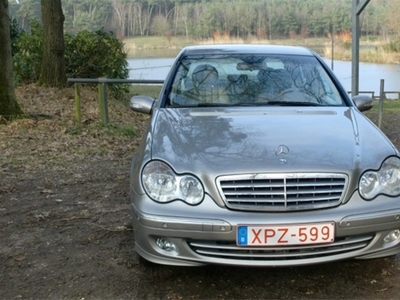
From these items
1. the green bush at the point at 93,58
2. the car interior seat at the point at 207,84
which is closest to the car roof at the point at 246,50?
the car interior seat at the point at 207,84

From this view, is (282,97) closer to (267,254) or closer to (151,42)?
(267,254)

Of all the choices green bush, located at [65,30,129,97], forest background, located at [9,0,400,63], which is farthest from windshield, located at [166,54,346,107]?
green bush, located at [65,30,129,97]

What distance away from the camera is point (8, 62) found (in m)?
8.41

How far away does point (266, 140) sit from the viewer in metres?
3.26

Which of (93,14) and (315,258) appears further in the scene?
(93,14)

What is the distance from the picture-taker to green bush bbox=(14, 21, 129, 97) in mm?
12555

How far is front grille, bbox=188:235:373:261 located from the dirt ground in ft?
0.91

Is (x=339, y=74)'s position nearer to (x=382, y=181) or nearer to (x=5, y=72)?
(x=5, y=72)

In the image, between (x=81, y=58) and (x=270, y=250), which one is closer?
(x=270, y=250)

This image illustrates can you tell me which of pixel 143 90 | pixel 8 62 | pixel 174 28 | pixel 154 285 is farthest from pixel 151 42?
pixel 154 285

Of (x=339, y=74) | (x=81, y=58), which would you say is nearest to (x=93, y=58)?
(x=81, y=58)

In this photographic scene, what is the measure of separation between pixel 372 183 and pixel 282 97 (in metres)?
1.36

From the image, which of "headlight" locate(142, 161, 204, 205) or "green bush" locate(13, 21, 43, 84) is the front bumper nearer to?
"headlight" locate(142, 161, 204, 205)

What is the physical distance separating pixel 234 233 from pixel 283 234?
262mm
